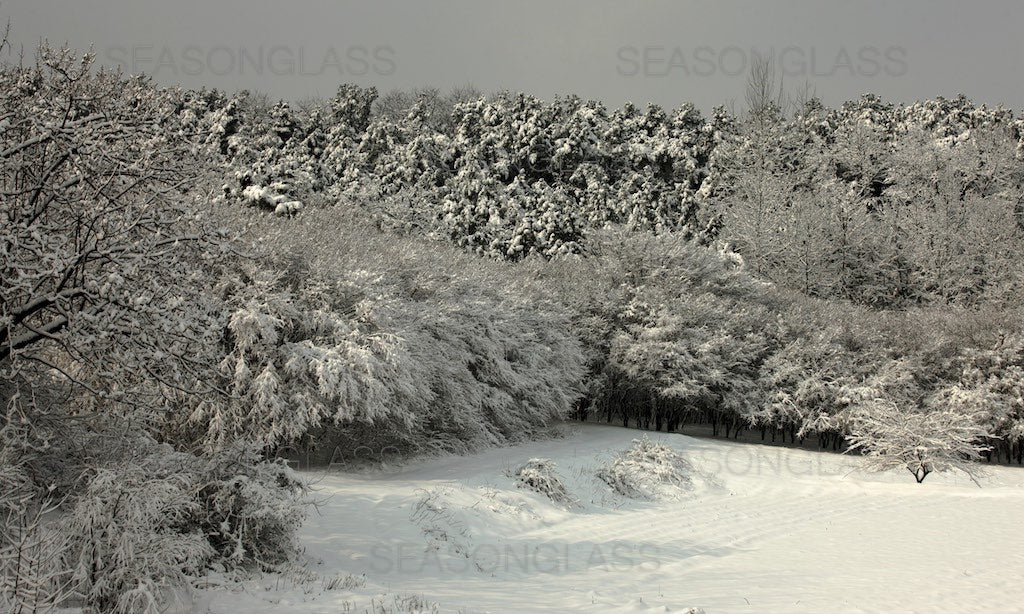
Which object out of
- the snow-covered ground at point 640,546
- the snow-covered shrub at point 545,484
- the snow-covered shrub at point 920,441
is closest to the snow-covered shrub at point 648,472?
the snow-covered ground at point 640,546

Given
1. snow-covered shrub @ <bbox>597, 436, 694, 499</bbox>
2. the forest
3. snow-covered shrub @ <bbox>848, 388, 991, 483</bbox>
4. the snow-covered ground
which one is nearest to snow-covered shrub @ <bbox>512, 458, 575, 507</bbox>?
the snow-covered ground

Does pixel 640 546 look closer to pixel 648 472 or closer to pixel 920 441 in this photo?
pixel 648 472

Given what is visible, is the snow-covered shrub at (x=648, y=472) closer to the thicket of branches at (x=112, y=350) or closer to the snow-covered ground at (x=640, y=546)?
the snow-covered ground at (x=640, y=546)

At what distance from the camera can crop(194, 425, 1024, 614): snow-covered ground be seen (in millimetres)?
8484

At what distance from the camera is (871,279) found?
42.4m

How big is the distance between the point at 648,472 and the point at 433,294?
23.2ft

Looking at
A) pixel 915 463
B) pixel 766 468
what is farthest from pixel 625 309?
pixel 915 463

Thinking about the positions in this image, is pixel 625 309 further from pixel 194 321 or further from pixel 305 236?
pixel 194 321

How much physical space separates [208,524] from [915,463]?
721 inches

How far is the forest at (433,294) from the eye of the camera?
6676mm

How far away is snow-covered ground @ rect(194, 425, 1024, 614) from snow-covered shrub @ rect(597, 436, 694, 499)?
1.02 ft

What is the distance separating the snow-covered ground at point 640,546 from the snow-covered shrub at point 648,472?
1.02 feet

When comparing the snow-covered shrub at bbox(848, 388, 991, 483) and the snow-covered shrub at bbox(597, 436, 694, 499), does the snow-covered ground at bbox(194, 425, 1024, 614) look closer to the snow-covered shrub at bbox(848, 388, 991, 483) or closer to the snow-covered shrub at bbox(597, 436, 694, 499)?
the snow-covered shrub at bbox(597, 436, 694, 499)

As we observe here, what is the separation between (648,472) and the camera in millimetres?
17609
